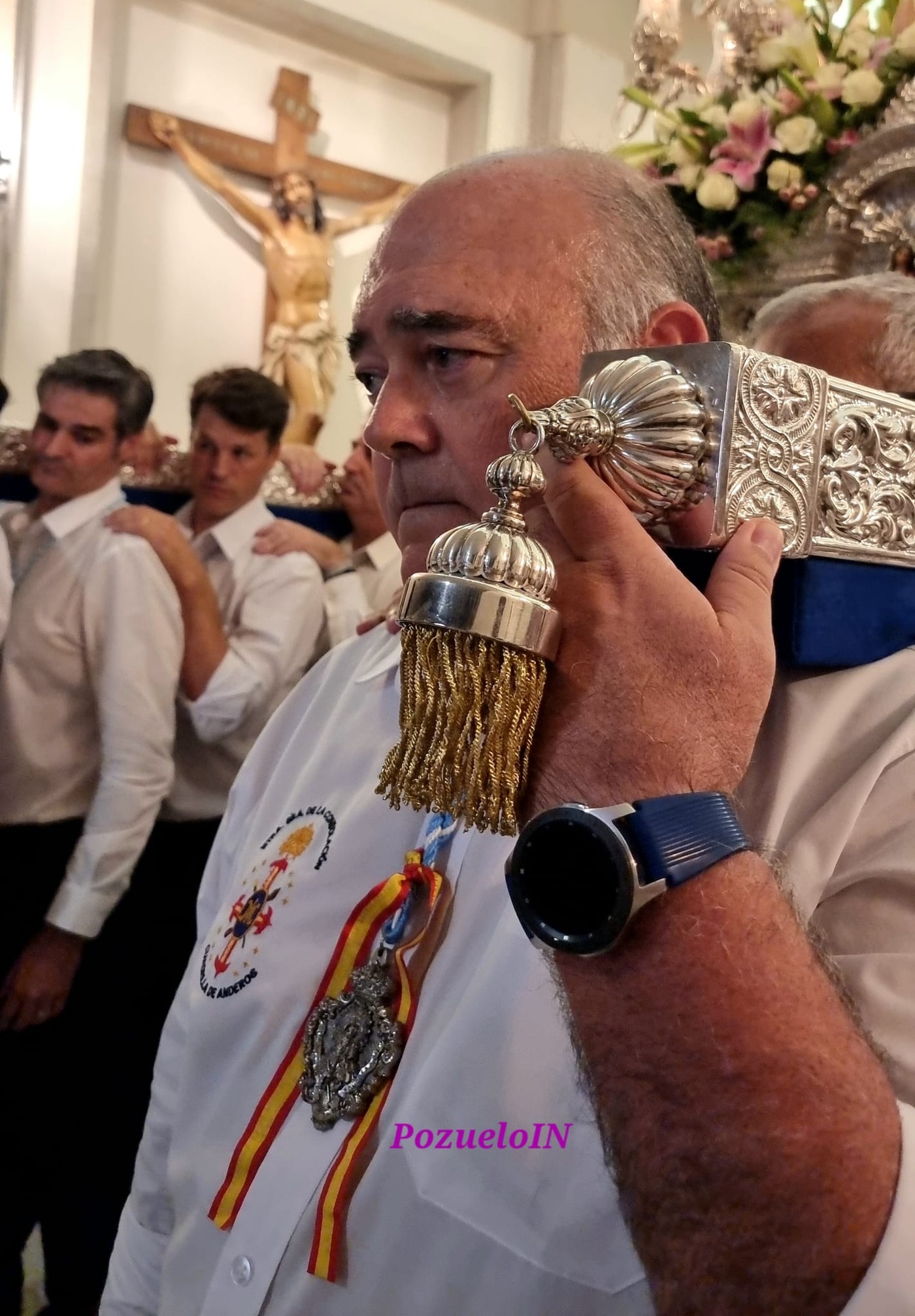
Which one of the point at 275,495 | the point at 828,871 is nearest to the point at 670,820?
the point at 828,871

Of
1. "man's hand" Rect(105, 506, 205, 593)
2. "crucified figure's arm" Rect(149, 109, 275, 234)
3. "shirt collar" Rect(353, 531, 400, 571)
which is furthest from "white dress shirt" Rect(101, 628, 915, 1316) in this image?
"crucified figure's arm" Rect(149, 109, 275, 234)

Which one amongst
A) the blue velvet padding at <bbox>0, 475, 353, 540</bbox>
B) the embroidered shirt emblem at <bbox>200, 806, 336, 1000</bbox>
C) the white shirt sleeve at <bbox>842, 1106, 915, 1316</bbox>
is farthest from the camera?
the blue velvet padding at <bbox>0, 475, 353, 540</bbox>

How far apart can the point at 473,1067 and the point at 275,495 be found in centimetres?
330

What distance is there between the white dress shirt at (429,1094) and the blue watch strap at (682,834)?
0.19 meters

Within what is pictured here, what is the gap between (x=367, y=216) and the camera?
552cm

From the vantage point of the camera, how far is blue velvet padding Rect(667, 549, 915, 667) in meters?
0.81

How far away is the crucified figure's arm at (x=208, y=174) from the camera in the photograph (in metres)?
5.03

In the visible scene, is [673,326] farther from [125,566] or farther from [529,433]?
[125,566]

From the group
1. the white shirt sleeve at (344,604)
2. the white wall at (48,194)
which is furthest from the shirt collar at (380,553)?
the white wall at (48,194)

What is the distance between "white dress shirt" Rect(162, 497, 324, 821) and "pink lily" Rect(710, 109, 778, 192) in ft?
5.17

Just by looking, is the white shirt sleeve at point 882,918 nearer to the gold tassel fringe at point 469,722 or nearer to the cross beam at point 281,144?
the gold tassel fringe at point 469,722

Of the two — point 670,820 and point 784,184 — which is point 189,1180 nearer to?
point 670,820

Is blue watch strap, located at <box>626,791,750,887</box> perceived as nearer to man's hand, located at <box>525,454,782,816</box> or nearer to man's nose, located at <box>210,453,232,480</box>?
man's hand, located at <box>525,454,782,816</box>

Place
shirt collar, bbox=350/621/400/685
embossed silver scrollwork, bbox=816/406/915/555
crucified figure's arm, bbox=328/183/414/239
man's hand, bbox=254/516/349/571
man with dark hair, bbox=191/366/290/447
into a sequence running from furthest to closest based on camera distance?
1. crucified figure's arm, bbox=328/183/414/239
2. man with dark hair, bbox=191/366/290/447
3. man's hand, bbox=254/516/349/571
4. shirt collar, bbox=350/621/400/685
5. embossed silver scrollwork, bbox=816/406/915/555
